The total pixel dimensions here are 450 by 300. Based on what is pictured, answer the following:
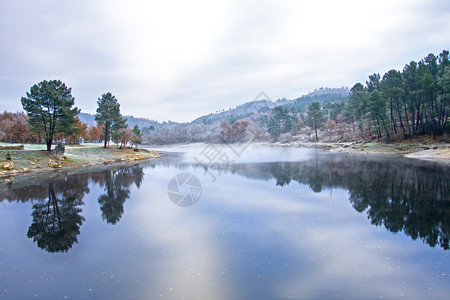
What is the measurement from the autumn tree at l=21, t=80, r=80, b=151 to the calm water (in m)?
20.7

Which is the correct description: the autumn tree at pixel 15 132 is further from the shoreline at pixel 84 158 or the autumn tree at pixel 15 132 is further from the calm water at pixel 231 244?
the calm water at pixel 231 244

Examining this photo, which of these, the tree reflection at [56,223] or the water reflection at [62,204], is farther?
the water reflection at [62,204]

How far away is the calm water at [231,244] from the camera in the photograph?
714 cm

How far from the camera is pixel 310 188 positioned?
20406 millimetres

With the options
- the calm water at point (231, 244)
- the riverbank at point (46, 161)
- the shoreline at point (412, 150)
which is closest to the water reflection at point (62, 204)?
the calm water at point (231, 244)

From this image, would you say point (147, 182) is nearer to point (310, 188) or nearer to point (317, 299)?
point (310, 188)

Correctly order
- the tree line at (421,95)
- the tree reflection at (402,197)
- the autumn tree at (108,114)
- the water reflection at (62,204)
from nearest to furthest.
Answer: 1. the tree reflection at (402,197)
2. the water reflection at (62,204)
3. the tree line at (421,95)
4. the autumn tree at (108,114)

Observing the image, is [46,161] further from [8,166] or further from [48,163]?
[8,166]

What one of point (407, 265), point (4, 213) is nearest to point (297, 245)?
point (407, 265)

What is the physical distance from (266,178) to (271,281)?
18.8 m

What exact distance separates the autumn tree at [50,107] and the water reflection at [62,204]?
561 inches

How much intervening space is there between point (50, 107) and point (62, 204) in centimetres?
2649

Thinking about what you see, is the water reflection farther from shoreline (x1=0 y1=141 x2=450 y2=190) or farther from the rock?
the rock

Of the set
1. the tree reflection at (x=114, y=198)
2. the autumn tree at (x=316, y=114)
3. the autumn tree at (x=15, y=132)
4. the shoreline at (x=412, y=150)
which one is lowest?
the tree reflection at (x=114, y=198)
